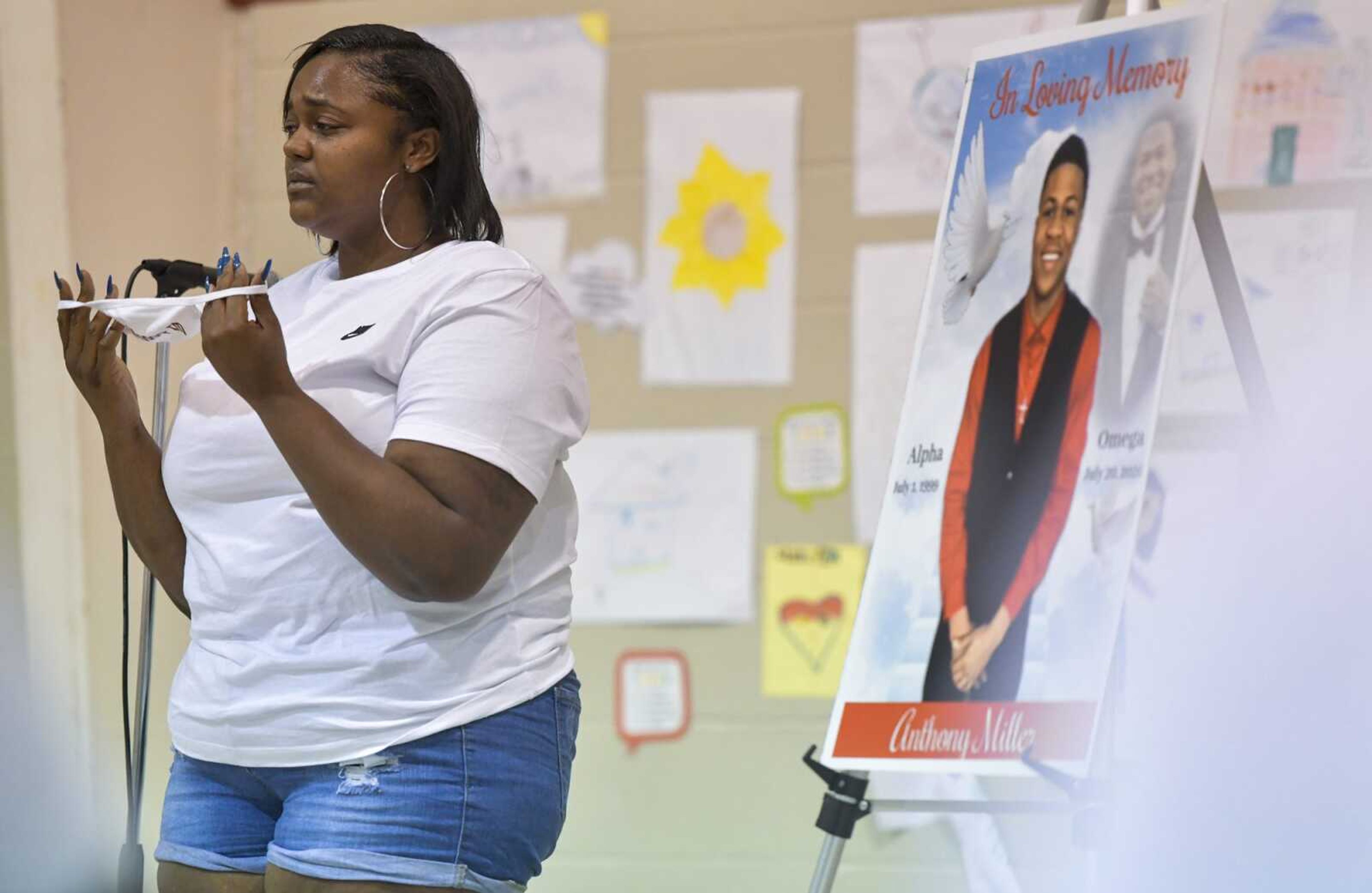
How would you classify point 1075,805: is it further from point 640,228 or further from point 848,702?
point 640,228

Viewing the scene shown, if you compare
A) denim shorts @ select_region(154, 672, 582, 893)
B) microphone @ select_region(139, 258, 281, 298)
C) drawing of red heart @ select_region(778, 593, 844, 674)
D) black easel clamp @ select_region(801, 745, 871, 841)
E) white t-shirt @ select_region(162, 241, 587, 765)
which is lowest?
drawing of red heart @ select_region(778, 593, 844, 674)

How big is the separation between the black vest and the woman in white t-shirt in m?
0.52

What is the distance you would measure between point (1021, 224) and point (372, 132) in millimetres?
728

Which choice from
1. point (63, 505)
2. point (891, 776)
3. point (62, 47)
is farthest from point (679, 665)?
point (62, 47)

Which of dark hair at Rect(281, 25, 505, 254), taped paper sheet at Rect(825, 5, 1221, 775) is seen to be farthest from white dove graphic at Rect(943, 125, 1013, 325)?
dark hair at Rect(281, 25, 505, 254)

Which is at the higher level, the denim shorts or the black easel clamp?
the denim shorts

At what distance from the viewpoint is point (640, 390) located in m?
2.76

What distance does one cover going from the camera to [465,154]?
1229mm

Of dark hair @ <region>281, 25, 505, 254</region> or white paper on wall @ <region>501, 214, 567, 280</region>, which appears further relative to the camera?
white paper on wall @ <region>501, 214, 567, 280</region>

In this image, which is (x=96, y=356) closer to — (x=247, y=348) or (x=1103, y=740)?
(x=247, y=348)

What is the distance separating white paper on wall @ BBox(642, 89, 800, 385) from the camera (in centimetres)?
271

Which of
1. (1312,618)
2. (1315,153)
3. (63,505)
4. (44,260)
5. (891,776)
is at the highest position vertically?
(1315,153)

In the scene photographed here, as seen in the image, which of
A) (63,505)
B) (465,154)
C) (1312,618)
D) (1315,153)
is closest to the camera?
(465,154)

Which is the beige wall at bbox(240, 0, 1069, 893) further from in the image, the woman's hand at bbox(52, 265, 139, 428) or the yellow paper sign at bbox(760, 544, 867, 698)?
the woman's hand at bbox(52, 265, 139, 428)
